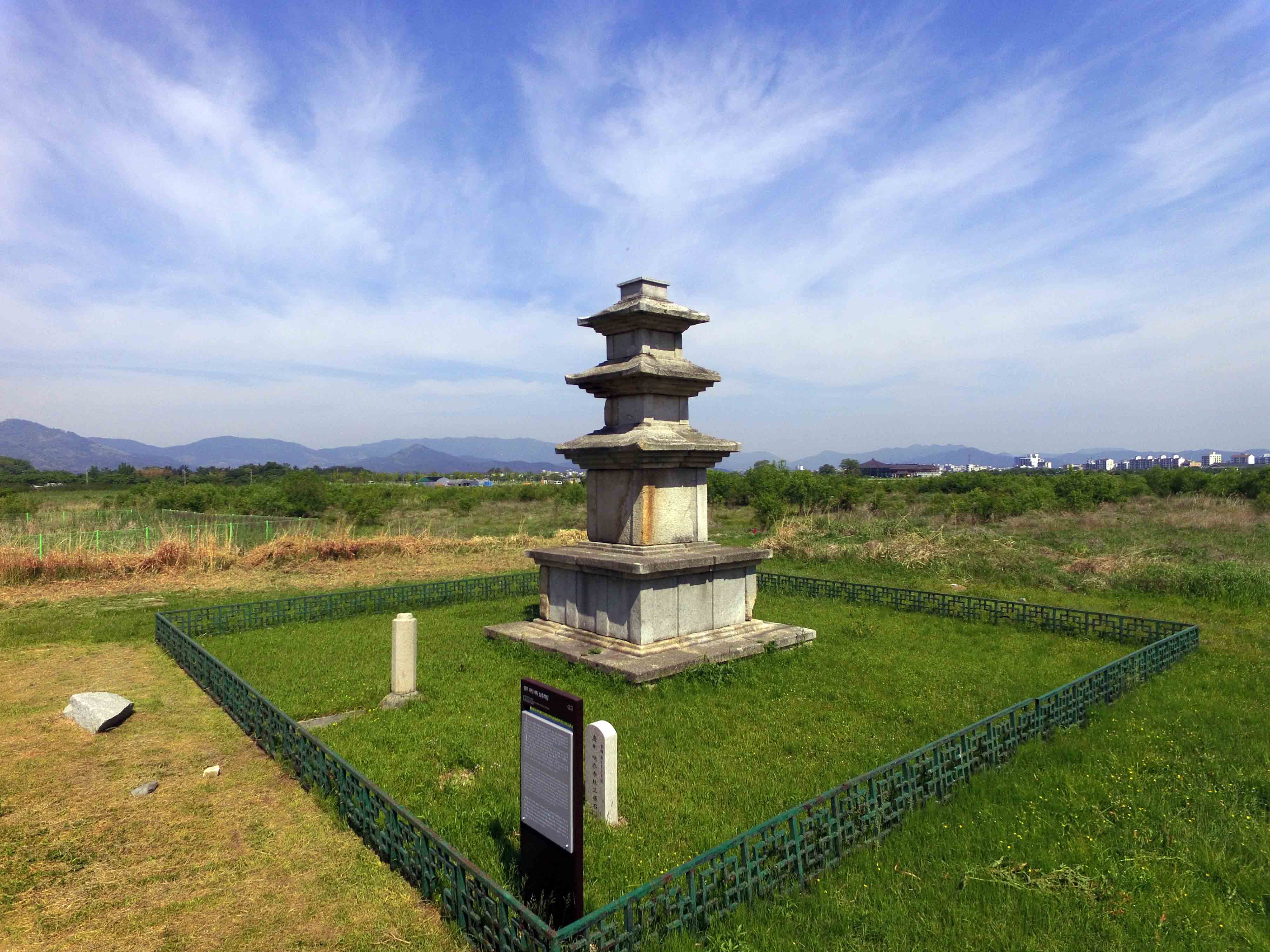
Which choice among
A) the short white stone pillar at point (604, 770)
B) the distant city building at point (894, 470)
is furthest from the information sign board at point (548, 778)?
the distant city building at point (894, 470)

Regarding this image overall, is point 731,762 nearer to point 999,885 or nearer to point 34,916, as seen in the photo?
point 999,885

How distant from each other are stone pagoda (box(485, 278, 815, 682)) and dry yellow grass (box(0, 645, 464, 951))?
14.5 ft

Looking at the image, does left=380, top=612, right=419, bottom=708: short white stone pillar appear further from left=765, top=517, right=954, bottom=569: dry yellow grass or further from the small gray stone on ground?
left=765, top=517, right=954, bottom=569: dry yellow grass

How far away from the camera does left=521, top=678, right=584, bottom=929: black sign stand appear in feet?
13.0

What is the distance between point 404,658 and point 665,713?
328 cm

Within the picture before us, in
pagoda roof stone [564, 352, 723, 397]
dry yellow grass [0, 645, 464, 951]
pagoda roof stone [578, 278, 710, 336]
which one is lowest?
dry yellow grass [0, 645, 464, 951]

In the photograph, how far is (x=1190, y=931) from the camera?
3.88m

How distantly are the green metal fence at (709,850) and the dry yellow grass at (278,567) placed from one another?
8.38m

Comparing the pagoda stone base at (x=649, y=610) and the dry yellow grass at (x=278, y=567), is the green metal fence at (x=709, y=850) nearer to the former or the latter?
the pagoda stone base at (x=649, y=610)

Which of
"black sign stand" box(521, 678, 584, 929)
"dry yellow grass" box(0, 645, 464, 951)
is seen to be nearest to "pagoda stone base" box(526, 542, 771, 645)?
"dry yellow grass" box(0, 645, 464, 951)

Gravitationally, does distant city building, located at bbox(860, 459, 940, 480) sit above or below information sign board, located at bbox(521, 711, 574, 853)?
above

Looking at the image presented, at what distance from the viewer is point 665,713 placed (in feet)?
25.2

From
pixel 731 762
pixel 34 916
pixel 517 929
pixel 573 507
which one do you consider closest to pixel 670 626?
pixel 731 762

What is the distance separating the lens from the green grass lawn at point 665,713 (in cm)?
527
